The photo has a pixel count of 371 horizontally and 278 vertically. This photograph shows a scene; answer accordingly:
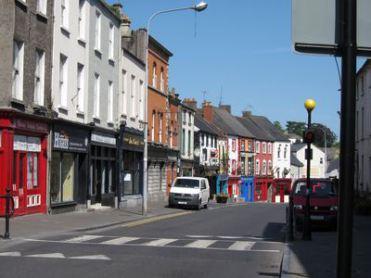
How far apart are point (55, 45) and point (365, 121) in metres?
17.9

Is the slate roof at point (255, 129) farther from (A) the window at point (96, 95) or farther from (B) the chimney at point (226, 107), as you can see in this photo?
(A) the window at point (96, 95)

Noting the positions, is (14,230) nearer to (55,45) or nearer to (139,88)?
(55,45)

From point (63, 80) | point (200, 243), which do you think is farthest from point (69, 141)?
point (200, 243)

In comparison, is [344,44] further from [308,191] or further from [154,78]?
[154,78]

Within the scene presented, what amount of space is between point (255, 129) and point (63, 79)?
5924 centimetres

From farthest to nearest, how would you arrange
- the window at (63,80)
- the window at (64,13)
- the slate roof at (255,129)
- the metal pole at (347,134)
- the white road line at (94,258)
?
the slate roof at (255,129)
the window at (64,13)
the window at (63,80)
the white road line at (94,258)
the metal pole at (347,134)

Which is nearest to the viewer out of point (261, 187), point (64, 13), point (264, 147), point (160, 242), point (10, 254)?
point (10, 254)

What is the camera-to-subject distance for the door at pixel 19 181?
859 inches

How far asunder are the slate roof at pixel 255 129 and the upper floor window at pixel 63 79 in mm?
55650

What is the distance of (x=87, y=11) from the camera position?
28969 mm

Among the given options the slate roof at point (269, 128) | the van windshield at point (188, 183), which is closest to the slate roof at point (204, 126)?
the slate roof at point (269, 128)

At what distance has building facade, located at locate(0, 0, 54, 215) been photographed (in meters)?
21.1

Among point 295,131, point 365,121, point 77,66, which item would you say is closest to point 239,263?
point 77,66

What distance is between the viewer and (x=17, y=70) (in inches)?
863
